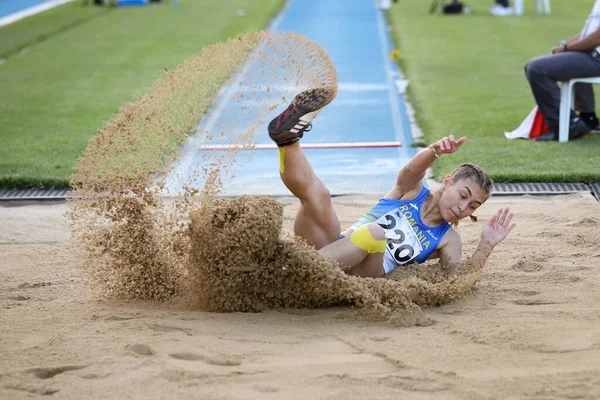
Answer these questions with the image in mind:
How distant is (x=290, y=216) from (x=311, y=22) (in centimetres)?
1297

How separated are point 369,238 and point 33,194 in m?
3.57

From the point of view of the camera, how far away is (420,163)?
4.84m

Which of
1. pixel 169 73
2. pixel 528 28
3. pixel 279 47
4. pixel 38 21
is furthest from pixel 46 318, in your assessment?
pixel 38 21

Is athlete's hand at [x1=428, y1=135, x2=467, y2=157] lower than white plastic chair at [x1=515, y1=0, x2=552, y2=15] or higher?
higher

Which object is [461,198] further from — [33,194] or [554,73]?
[554,73]

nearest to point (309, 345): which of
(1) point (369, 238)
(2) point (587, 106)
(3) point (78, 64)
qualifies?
(1) point (369, 238)

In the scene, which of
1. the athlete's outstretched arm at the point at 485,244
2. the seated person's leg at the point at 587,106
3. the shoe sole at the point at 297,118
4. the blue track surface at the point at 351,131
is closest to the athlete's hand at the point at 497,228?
the athlete's outstretched arm at the point at 485,244

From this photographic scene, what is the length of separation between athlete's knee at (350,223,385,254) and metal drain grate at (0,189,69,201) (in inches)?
123

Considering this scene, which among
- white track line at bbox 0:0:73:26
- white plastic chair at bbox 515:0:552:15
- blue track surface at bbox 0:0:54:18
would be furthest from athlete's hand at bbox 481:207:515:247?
blue track surface at bbox 0:0:54:18

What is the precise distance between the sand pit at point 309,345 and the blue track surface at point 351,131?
37.7 inches

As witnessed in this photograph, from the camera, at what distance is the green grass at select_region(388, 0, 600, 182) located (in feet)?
24.7

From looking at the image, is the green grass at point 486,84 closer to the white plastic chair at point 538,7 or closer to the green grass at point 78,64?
the white plastic chair at point 538,7

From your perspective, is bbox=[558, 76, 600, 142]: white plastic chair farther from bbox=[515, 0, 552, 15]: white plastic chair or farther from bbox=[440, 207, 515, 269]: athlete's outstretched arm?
bbox=[515, 0, 552, 15]: white plastic chair

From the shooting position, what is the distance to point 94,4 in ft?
77.6
